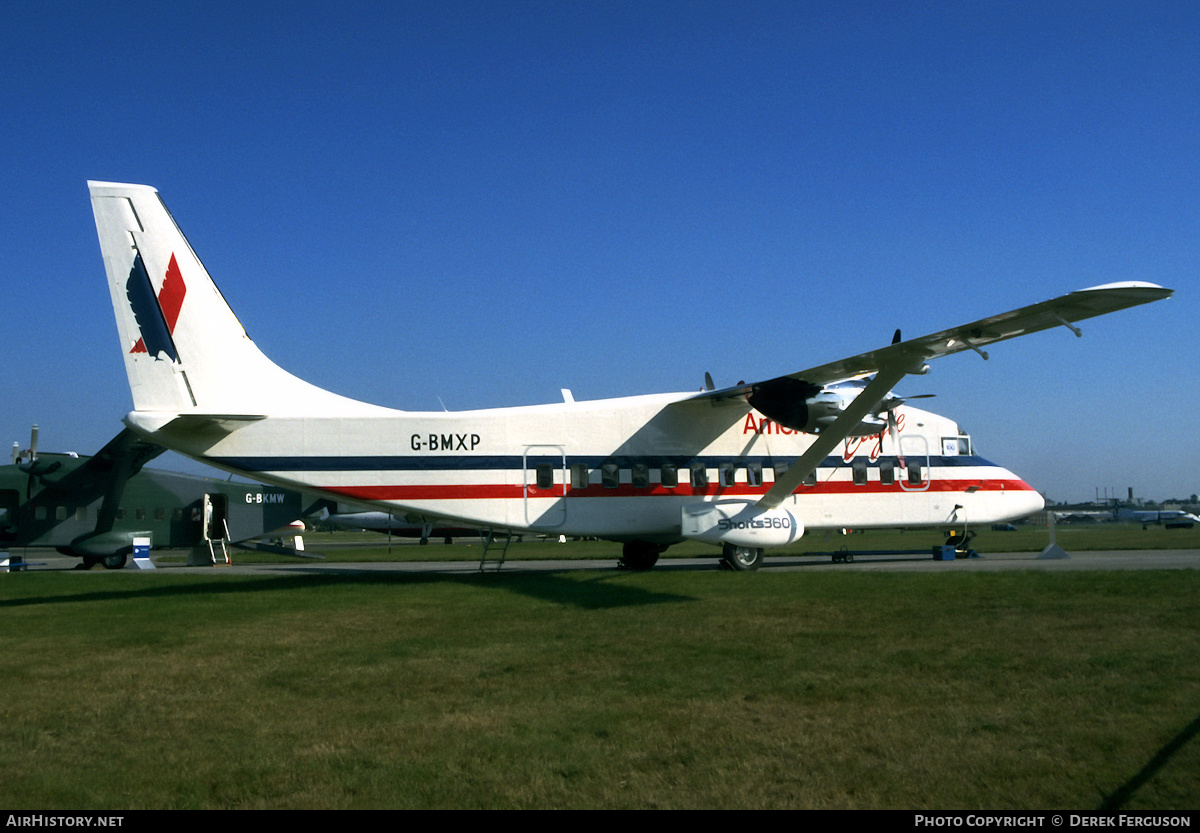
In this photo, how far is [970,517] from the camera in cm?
2264

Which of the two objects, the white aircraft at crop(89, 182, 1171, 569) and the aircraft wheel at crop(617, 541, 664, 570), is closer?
the white aircraft at crop(89, 182, 1171, 569)

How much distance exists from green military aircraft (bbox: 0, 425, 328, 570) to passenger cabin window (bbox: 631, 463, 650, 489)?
18.5 meters

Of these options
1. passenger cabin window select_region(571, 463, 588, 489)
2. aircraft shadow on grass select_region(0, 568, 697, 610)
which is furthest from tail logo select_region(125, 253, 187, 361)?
passenger cabin window select_region(571, 463, 588, 489)

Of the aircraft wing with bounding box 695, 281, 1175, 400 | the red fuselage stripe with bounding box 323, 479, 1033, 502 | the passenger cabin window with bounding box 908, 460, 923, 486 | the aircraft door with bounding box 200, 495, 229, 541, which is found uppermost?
the aircraft wing with bounding box 695, 281, 1175, 400

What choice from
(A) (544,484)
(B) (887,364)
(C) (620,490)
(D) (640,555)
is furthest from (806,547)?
(B) (887,364)

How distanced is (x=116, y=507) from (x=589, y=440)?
20.9 m

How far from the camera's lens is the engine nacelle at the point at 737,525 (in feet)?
61.8

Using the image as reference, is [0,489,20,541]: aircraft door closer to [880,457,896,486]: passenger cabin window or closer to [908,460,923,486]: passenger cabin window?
[880,457,896,486]: passenger cabin window

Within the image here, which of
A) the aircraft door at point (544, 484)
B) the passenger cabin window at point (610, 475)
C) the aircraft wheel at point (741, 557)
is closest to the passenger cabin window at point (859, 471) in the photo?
the aircraft wheel at point (741, 557)

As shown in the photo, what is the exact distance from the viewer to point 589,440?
19438 millimetres

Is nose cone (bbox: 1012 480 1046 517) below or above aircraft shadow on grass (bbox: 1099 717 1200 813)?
above

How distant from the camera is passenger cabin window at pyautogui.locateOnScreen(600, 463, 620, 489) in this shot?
1944cm

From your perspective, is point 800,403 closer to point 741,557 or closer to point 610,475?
point 741,557
